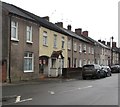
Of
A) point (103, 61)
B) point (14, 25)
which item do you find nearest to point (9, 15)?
point (14, 25)

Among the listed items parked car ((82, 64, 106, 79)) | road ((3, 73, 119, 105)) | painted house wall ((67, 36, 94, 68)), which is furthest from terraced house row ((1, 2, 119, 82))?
road ((3, 73, 119, 105))

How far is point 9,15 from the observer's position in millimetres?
26578

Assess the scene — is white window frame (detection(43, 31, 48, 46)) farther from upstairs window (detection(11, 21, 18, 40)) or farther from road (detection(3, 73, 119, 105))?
road (detection(3, 73, 119, 105))

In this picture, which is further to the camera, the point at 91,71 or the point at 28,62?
the point at 91,71

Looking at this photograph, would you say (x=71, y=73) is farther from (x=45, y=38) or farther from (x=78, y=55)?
(x=78, y=55)

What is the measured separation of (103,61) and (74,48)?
88.2 ft

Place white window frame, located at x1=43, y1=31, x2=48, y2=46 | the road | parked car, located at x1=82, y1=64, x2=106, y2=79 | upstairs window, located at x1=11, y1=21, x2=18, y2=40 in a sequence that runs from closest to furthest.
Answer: the road, upstairs window, located at x1=11, y1=21, x2=18, y2=40, white window frame, located at x1=43, y1=31, x2=48, y2=46, parked car, located at x1=82, y1=64, x2=106, y2=79

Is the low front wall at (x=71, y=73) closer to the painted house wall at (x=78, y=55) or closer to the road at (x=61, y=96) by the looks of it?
the painted house wall at (x=78, y=55)

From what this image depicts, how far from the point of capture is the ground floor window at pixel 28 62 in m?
29.5

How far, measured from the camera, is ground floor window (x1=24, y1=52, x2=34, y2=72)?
2950 cm

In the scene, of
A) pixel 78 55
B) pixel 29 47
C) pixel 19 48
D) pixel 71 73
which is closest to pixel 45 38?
pixel 29 47

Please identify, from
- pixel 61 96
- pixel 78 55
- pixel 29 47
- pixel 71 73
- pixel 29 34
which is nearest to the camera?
pixel 61 96

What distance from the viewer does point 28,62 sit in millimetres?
30094

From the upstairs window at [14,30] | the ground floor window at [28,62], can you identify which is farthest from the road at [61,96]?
the ground floor window at [28,62]
